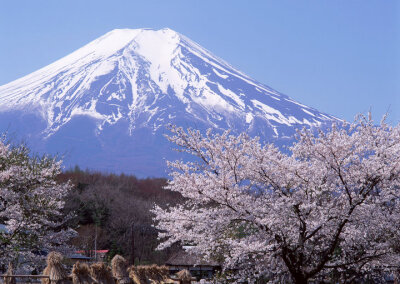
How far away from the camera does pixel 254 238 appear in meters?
11.5

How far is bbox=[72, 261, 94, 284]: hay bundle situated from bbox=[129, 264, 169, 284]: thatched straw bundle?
4.05 m

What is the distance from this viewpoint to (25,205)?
55.4 feet

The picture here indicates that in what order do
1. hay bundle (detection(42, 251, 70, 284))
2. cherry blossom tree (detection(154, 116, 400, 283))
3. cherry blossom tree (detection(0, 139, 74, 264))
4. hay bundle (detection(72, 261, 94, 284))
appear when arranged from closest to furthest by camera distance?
cherry blossom tree (detection(154, 116, 400, 283))
hay bundle (detection(42, 251, 70, 284))
hay bundle (detection(72, 261, 94, 284))
cherry blossom tree (detection(0, 139, 74, 264))

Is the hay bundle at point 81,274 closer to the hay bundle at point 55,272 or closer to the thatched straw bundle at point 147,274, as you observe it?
the hay bundle at point 55,272

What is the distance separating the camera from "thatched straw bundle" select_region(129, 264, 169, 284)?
1792cm

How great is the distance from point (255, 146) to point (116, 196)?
202 feet

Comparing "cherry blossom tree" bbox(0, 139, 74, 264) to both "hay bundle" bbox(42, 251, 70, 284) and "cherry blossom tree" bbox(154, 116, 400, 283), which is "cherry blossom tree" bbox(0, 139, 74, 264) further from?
"cherry blossom tree" bbox(154, 116, 400, 283)

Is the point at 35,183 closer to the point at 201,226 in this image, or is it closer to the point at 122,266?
the point at 122,266

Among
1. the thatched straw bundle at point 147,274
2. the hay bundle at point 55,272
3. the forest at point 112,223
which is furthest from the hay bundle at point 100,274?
the forest at point 112,223

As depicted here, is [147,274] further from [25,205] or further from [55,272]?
[55,272]

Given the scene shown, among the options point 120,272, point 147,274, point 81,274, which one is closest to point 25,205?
point 120,272

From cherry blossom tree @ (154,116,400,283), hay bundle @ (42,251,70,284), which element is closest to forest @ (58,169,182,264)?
hay bundle @ (42,251,70,284)

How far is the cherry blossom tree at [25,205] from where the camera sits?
16.2 metres

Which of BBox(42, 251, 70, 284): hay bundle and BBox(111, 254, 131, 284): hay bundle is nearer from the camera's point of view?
BBox(42, 251, 70, 284): hay bundle
